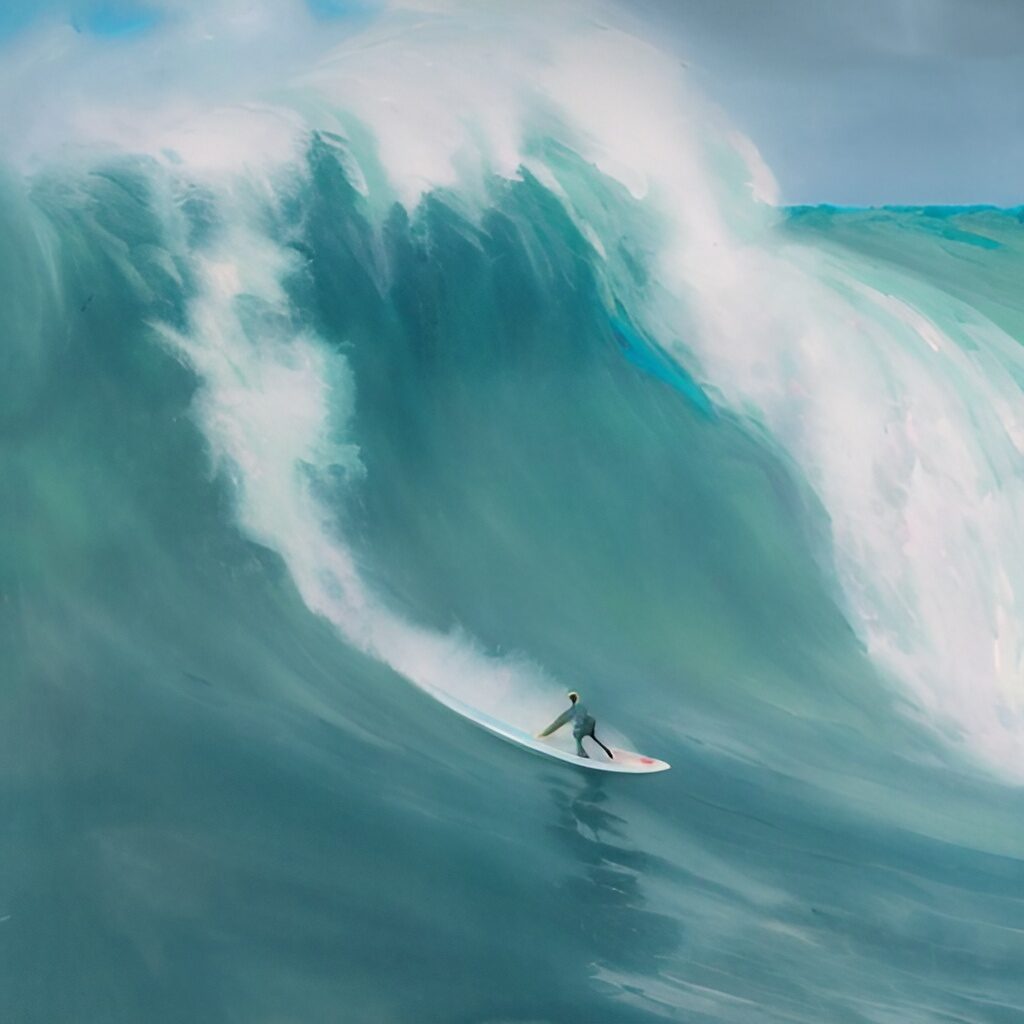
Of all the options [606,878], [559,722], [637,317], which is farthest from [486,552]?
[606,878]

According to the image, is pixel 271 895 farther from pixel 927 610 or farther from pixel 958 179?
pixel 958 179

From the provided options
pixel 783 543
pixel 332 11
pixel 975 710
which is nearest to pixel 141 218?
pixel 332 11

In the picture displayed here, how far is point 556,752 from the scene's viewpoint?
3680mm

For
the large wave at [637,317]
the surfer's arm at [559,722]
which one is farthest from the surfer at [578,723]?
the large wave at [637,317]

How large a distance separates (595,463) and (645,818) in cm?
133

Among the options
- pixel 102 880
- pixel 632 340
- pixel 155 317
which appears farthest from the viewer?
pixel 632 340

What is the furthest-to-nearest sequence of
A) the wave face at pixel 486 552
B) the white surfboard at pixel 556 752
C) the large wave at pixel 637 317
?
1. the large wave at pixel 637 317
2. the white surfboard at pixel 556 752
3. the wave face at pixel 486 552

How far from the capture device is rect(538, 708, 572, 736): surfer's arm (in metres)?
3.63

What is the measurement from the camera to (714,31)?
13.2 feet

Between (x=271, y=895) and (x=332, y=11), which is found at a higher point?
(x=332, y=11)

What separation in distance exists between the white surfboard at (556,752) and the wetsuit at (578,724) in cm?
4

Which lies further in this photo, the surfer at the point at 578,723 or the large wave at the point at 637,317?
the large wave at the point at 637,317

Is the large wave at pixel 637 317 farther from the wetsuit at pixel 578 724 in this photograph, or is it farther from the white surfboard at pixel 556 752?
the wetsuit at pixel 578 724

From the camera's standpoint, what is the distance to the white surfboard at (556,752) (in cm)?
368
